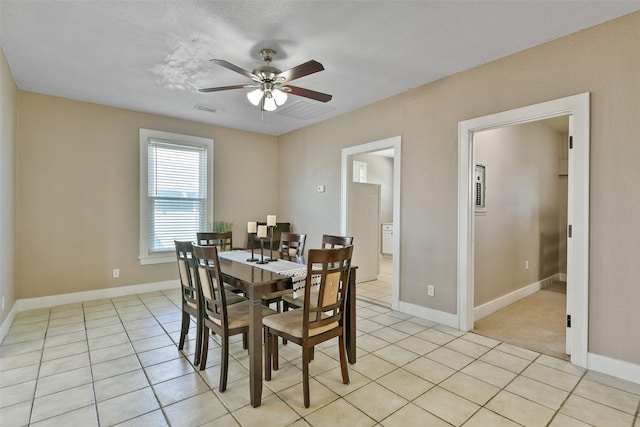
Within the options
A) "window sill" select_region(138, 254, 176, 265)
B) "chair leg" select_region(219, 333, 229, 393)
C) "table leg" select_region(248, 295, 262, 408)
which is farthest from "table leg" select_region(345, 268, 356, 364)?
"window sill" select_region(138, 254, 176, 265)

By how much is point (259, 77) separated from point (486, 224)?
123 inches

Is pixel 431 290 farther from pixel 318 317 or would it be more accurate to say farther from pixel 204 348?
pixel 204 348

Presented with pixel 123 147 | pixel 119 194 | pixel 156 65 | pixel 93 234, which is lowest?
pixel 93 234

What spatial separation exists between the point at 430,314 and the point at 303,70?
292 cm

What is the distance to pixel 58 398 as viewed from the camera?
2041mm

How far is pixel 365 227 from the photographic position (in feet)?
17.1

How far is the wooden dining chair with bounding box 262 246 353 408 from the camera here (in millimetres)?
1940

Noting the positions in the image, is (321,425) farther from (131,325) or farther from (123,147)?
(123,147)

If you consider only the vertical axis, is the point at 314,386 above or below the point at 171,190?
below

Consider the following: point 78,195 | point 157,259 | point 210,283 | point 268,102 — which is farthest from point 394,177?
point 78,195

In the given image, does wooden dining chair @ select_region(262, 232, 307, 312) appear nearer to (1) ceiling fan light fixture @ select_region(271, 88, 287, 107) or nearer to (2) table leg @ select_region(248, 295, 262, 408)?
(2) table leg @ select_region(248, 295, 262, 408)

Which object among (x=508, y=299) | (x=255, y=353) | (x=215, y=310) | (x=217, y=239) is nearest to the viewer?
(x=255, y=353)

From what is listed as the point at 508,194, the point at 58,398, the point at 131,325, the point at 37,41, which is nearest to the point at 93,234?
the point at 131,325

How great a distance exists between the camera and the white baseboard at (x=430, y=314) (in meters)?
3.35
